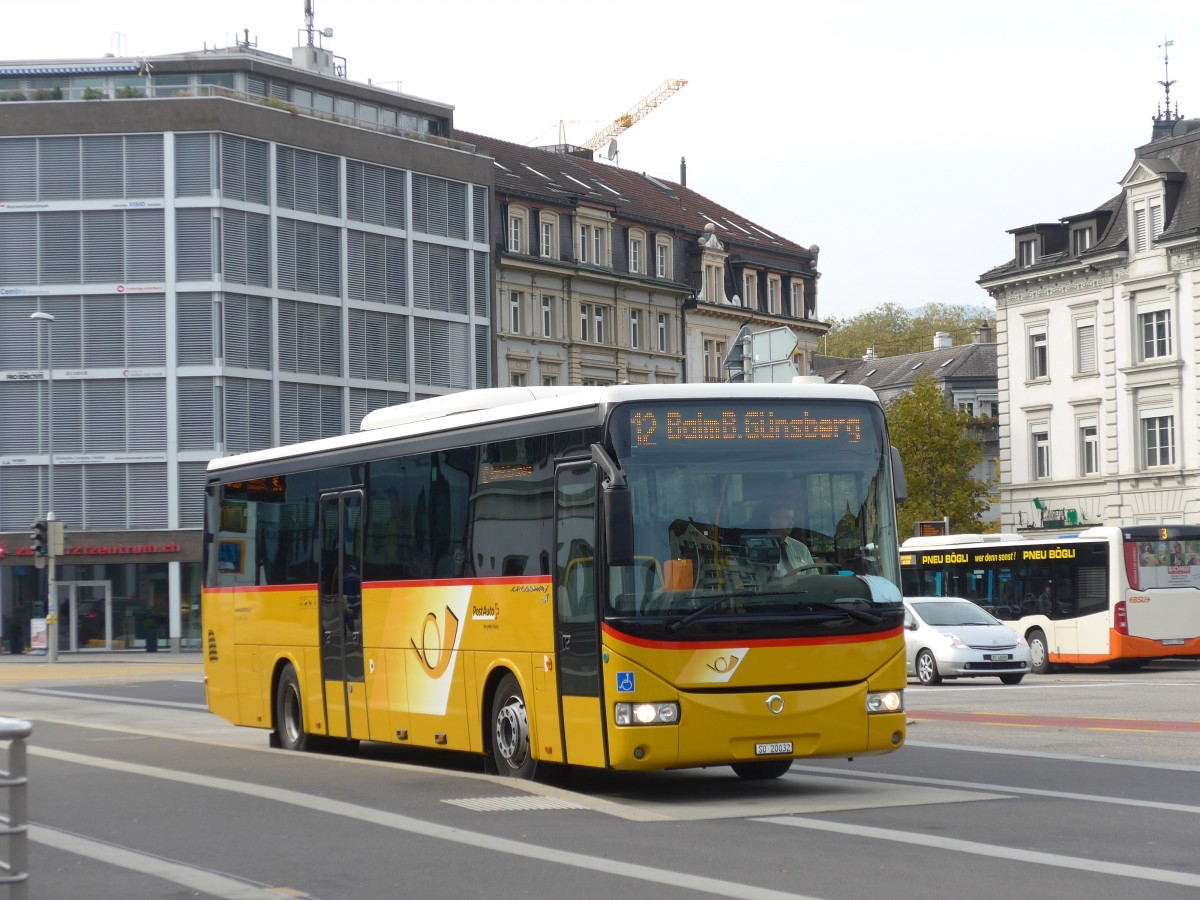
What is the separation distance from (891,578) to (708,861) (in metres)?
3.93

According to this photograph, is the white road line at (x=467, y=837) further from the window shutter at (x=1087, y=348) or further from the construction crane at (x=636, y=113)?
the construction crane at (x=636, y=113)

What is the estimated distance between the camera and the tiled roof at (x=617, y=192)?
7425 cm

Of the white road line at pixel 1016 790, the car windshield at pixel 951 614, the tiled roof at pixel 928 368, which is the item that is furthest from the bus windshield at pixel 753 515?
the tiled roof at pixel 928 368

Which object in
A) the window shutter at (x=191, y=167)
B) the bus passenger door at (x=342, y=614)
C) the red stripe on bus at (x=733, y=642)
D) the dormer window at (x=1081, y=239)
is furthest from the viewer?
the dormer window at (x=1081, y=239)

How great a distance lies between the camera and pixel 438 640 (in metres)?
16.2

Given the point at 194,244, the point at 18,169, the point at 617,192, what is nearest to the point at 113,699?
the point at 194,244

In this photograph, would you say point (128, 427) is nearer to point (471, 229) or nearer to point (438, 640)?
point (471, 229)

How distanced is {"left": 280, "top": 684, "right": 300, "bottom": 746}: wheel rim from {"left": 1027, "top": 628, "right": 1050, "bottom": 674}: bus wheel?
76.1ft

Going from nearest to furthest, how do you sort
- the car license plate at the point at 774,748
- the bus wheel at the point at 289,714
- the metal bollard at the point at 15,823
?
the metal bollard at the point at 15,823, the car license plate at the point at 774,748, the bus wheel at the point at 289,714

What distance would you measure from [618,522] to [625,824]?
196cm

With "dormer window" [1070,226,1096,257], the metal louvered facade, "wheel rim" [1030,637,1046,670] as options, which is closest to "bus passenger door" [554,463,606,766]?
"wheel rim" [1030,637,1046,670]

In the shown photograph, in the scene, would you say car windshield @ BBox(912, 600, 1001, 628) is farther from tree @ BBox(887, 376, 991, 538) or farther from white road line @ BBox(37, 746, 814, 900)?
tree @ BBox(887, 376, 991, 538)

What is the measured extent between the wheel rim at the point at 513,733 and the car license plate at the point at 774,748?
2062mm

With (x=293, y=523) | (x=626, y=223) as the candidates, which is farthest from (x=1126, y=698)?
(x=626, y=223)
